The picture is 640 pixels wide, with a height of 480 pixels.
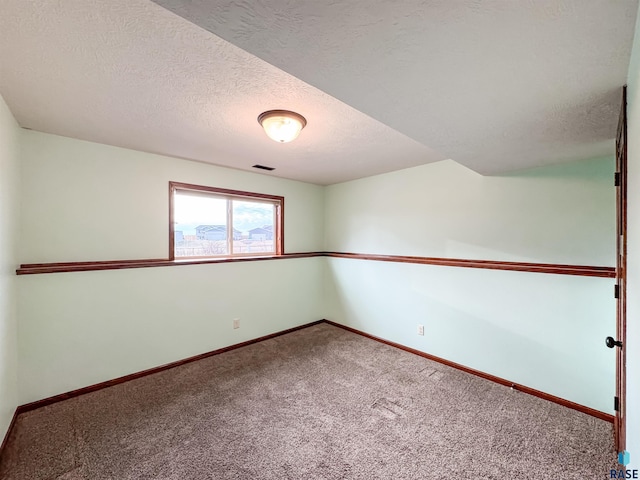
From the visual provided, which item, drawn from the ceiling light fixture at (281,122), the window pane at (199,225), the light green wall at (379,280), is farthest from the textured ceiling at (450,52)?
the window pane at (199,225)

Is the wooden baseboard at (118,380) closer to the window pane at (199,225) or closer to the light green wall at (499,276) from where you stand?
the window pane at (199,225)

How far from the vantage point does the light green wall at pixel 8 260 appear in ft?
5.70

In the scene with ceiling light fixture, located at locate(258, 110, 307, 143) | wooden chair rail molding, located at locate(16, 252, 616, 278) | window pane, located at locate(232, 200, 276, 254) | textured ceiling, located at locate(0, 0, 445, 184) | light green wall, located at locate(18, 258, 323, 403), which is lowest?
light green wall, located at locate(18, 258, 323, 403)

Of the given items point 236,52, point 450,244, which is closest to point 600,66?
point 236,52

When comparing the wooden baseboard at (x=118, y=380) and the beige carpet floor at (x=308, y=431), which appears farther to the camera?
the wooden baseboard at (x=118, y=380)

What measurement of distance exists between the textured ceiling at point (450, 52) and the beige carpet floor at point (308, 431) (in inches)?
81.7

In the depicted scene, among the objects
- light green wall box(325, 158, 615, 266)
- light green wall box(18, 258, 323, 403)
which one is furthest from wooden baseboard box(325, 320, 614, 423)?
light green wall box(18, 258, 323, 403)

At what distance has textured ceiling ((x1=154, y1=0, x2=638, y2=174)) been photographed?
796mm

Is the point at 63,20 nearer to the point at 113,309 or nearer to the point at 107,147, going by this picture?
the point at 107,147

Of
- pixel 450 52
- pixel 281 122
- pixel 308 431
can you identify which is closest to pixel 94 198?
pixel 281 122

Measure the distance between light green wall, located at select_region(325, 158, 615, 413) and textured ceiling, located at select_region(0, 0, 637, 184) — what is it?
1.51ft

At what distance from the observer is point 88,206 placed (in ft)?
8.09

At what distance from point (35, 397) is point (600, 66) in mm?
4171

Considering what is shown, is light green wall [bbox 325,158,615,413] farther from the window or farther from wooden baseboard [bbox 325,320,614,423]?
the window
